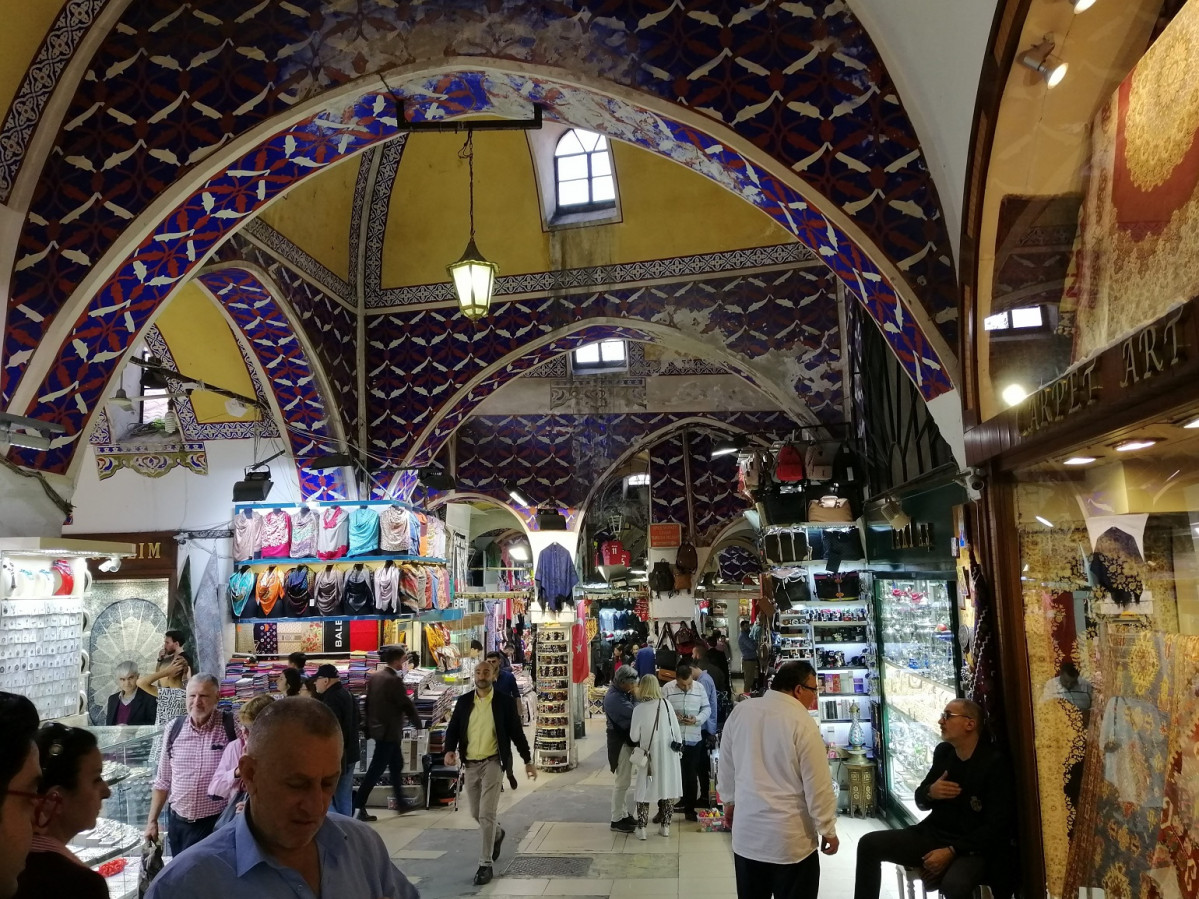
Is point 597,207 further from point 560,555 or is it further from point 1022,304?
point 1022,304

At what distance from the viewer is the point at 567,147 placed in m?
10.1

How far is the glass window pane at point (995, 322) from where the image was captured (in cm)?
384

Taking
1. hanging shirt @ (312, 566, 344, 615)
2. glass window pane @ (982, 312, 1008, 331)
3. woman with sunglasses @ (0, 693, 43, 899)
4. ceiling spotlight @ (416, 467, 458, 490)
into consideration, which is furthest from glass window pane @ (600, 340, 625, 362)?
woman with sunglasses @ (0, 693, 43, 899)

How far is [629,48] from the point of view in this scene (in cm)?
508

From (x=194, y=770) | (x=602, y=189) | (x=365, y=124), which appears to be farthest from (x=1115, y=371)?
(x=602, y=189)

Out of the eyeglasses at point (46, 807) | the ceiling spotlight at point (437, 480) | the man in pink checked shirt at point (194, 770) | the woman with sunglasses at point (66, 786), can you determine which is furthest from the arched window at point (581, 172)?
the eyeglasses at point (46, 807)

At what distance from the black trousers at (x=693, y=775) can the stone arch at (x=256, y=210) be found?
396cm

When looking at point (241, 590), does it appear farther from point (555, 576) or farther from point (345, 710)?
point (555, 576)

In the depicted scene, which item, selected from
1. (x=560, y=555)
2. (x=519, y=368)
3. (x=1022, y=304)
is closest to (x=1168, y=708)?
(x=1022, y=304)

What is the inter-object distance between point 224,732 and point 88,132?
12.3 feet

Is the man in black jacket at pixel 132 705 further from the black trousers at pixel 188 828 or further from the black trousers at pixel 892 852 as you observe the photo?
the black trousers at pixel 892 852

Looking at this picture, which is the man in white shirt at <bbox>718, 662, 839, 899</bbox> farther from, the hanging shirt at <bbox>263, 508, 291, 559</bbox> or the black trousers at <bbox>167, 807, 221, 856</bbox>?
the hanging shirt at <bbox>263, 508, 291, 559</bbox>

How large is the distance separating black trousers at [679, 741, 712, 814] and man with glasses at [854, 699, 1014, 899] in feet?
11.6

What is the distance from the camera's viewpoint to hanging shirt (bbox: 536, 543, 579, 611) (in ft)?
41.0
